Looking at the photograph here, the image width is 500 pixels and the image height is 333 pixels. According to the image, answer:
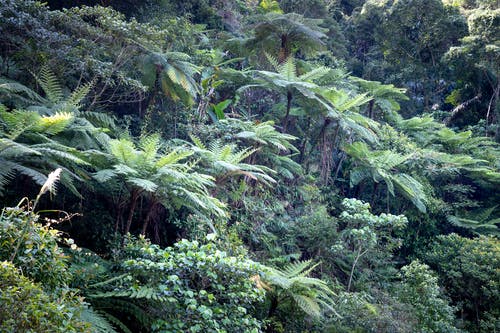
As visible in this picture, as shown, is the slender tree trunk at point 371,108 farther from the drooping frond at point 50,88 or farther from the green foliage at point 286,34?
the drooping frond at point 50,88

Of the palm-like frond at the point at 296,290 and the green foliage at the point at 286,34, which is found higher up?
the green foliage at the point at 286,34

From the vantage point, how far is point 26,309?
9.48 feet

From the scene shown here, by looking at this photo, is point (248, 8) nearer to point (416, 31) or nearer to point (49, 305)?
point (416, 31)

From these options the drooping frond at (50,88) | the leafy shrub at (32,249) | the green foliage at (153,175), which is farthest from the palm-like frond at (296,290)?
the drooping frond at (50,88)

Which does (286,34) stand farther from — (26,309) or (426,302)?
(26,309)

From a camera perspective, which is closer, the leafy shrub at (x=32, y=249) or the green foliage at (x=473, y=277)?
the leafy shrub at (x=32, y=249)

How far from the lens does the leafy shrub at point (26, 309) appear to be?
2820 millimetres

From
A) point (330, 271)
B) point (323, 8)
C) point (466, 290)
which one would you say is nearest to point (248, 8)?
Result: point (323, 8)

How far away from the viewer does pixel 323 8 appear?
1485 centimetres

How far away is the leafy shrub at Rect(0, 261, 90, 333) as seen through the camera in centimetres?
282

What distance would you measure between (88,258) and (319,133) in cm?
661

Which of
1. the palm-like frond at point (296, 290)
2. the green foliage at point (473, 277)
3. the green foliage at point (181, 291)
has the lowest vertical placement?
the green foliage at point (473, 277)

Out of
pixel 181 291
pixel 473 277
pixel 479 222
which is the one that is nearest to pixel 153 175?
pixel 181 291

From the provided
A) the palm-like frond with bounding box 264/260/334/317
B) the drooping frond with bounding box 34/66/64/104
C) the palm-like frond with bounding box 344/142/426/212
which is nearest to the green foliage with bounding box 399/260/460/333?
the palm-like frond with bounding box 344/142/426/212
